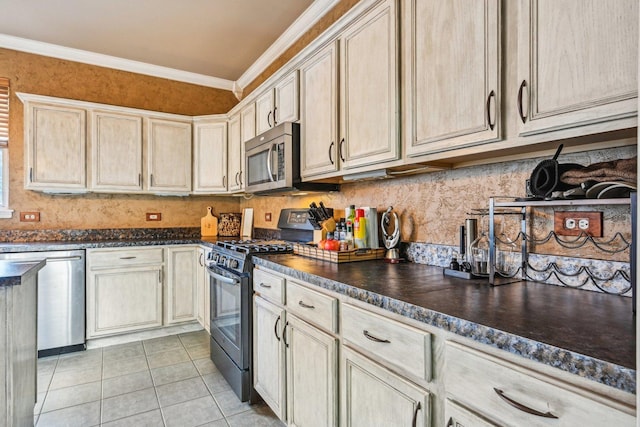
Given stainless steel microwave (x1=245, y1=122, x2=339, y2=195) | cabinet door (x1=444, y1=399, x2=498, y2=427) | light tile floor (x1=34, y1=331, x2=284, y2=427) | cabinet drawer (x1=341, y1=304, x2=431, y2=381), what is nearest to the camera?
cabinet door (x1=444, y1=399, x2=498, y2=427)

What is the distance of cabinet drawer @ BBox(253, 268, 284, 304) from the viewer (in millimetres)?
1851

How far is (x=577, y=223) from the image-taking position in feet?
4.09

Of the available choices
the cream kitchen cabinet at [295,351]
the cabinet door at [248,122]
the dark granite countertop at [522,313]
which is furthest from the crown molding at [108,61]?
the dark granite countertop at [522,313]

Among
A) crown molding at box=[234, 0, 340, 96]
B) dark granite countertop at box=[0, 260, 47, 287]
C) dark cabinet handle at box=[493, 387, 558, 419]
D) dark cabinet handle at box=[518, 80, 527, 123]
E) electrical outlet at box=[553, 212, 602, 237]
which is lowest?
dark cabinet handle at box=[493, 387, 558, 419]

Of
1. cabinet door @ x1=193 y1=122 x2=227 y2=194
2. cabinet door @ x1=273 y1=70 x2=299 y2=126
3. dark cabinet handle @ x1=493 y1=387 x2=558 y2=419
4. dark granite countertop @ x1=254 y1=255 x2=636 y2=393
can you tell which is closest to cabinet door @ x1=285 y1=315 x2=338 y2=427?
dark granite countertop @ x1=254 y1=255 x2=636 y2=393

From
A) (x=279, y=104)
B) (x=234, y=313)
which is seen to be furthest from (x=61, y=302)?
(x=279, y=104)

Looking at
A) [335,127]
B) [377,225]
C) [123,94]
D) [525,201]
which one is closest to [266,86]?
[335,127]

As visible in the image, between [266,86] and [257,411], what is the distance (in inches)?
94.3

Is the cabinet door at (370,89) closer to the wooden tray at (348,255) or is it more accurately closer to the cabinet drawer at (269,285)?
the wooden tray at (348,255)

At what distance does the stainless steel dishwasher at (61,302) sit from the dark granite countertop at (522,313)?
2.55 meters

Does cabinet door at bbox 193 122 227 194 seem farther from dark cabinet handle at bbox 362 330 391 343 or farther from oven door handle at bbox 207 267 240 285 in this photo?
dark cabinet handle at bbox 362 330 391 343

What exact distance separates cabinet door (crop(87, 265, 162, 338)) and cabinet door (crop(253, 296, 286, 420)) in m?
1.74

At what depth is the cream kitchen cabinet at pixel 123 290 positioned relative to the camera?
3.14 meters

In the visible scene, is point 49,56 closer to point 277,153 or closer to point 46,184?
point 46,184
